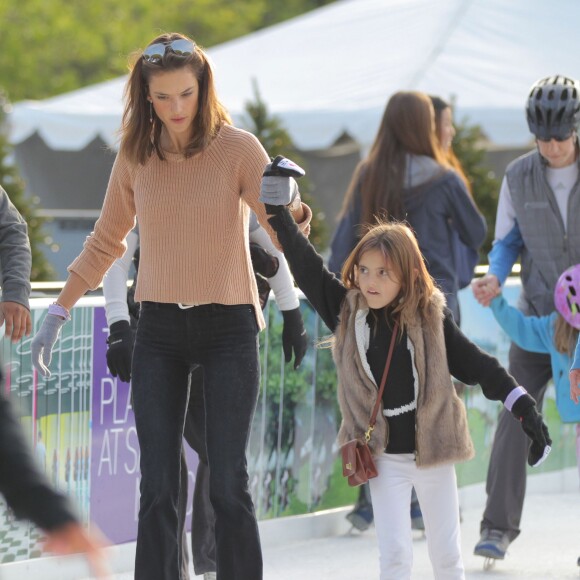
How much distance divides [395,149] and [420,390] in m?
1.97

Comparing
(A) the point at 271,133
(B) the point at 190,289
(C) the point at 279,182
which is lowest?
(B) the point at 190,289

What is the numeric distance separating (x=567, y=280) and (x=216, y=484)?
1968mm

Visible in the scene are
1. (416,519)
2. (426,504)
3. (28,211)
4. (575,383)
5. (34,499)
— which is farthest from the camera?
(28,211)

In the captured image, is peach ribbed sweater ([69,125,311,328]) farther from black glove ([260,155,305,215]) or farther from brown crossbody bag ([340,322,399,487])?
brown crossbody bag ([340,322,399,487])

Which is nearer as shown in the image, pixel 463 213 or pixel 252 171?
pixel 252 171

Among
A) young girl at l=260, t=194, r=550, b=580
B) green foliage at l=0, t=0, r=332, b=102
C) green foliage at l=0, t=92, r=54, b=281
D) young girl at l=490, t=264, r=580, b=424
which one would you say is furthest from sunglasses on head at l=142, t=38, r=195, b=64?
green foliage at l=0, t=0, r=332, b=102

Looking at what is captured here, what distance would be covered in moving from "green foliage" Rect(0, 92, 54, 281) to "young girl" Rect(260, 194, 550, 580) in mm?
5602

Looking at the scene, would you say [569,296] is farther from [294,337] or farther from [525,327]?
[294,337]

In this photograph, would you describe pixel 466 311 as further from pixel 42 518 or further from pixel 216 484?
pixel 42 518

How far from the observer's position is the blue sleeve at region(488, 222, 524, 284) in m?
6.17

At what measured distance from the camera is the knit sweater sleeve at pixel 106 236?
471 centimetres

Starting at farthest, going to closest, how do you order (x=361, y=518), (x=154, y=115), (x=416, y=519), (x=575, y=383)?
(x=361, y=518), (x=416, y=519), (x=575, y=383), (x=154, y=115)

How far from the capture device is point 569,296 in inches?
225

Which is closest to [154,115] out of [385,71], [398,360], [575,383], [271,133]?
[398,360]
